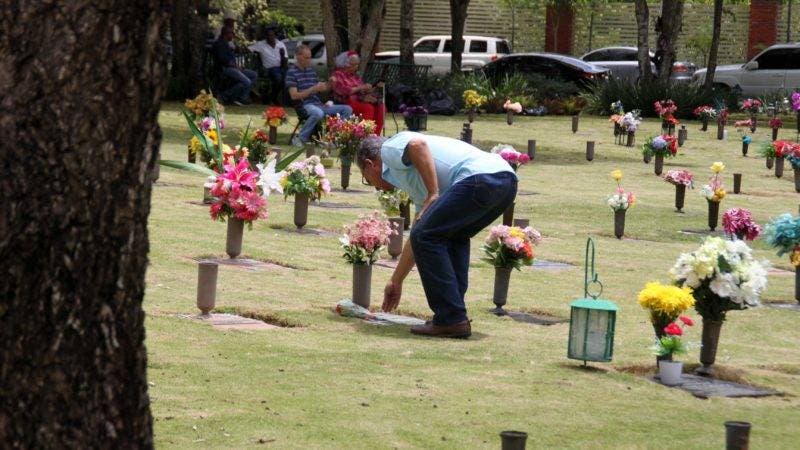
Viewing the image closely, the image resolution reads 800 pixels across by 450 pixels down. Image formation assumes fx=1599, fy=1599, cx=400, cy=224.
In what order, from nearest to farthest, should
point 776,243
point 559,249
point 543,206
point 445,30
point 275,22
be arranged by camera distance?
1. point 776,243
2. point 559,249
3. point 543,206
4. point 275,22
5. point 445,30

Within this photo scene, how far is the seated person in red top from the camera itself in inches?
921

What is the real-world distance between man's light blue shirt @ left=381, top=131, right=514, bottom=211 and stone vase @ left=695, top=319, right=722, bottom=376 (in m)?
1.50

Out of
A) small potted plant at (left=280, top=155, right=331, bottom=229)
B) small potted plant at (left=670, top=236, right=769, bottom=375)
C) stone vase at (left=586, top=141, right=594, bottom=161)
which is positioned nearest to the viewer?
small potted plant at (left=670, top=236, right=769, bottom=375)

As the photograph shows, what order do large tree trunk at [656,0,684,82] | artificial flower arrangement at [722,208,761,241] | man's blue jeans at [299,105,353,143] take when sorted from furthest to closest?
1. large tree trunk at [656,0,684,82]
2. man's blue jeans at [299,105,353,143]
3. artificial flower arrangement at [722,208,761,241]

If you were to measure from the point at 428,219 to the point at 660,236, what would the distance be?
25.4ft

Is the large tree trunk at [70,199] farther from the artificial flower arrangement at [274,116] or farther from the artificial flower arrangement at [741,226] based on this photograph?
the artificial flower arrangement at [274,116]

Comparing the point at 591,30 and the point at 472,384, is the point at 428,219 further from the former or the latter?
the point at 591,30

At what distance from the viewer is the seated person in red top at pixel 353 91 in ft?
76.7

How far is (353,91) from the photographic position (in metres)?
23.3

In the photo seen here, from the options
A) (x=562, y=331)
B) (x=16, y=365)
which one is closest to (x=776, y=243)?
(x=562, y=331)

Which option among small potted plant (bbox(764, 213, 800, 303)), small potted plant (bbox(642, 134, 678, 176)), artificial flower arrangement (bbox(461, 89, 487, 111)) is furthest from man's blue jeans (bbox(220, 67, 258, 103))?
small potted plant (bbox(764, 213, 800, 303))

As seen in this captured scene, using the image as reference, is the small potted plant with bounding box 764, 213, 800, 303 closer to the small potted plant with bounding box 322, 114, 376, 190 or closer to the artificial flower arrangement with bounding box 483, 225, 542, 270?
the artificial flower arrangement with bounding box 483, 225, 542, 270

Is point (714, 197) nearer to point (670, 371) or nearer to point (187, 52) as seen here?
point (670, 371)

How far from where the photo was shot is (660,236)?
1675 cm
